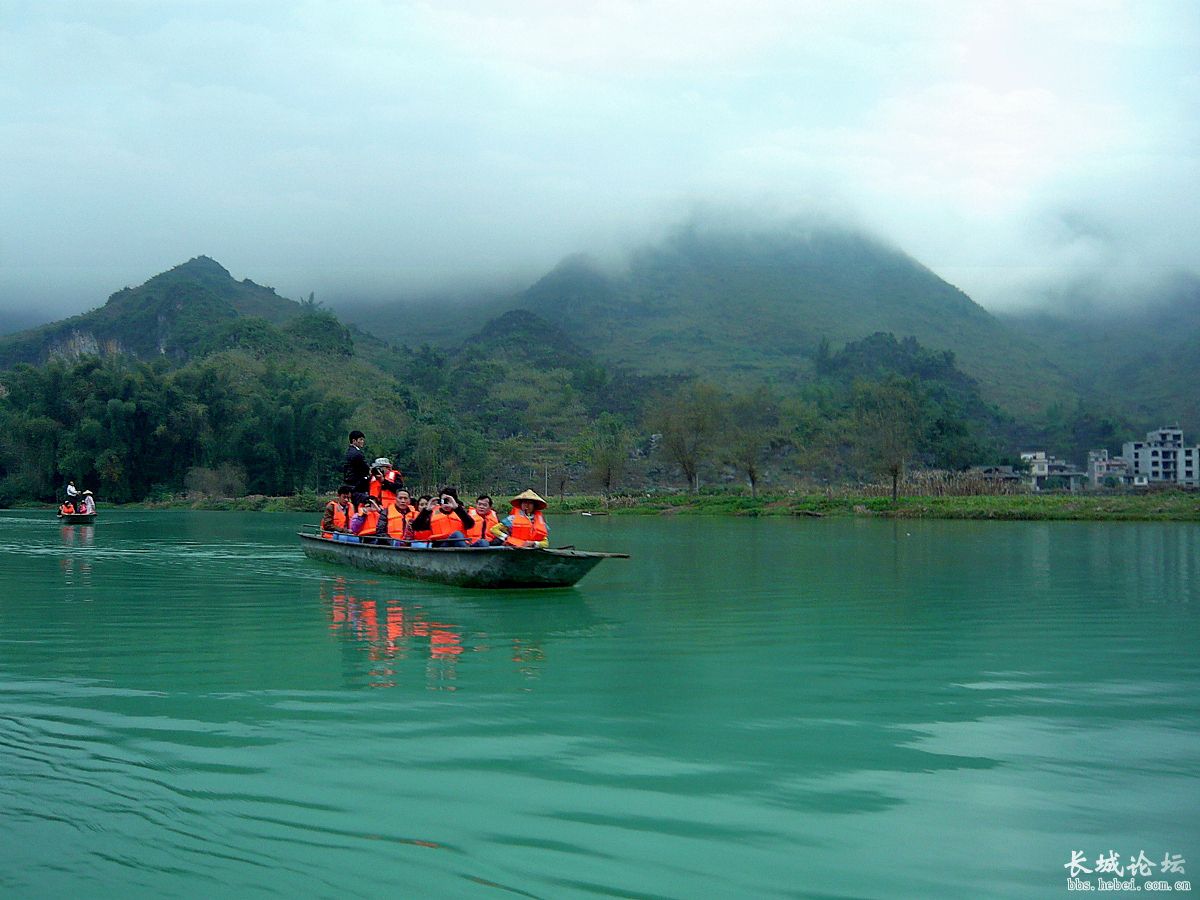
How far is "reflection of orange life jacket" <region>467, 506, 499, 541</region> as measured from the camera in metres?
13.9

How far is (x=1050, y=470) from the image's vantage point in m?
74.4

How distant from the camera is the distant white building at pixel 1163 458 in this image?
236 ft

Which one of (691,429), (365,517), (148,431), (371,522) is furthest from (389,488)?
(148,431)

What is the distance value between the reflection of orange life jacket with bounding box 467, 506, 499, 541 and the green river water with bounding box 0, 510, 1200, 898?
3.85 ft

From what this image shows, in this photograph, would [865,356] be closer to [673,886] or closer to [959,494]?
[959,494]

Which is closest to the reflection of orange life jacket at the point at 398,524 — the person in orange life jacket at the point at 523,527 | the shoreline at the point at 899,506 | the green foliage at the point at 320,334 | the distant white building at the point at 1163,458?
the person in orange life jacket at the point at 523,527

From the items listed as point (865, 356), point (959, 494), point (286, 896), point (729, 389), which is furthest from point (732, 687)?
point (865, 356)

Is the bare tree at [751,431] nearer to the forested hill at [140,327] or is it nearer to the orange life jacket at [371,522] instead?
the orange life jacket at [371,522]

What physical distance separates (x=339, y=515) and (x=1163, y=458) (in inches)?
2763

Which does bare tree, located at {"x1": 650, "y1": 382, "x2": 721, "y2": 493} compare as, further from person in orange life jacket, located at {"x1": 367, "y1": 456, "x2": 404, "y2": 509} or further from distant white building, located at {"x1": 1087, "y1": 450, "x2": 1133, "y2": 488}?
person in orange life jacket, located at {"x1": 367, "y1": 456, "x2": 404, "y2": 509}

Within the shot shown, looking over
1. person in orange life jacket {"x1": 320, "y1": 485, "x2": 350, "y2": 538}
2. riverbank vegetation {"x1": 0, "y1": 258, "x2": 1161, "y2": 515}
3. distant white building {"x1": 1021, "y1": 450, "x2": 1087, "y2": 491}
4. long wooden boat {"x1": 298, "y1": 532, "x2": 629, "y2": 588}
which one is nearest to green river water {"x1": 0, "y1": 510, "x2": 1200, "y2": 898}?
long wooden boat {"x1": 298, "y1": 532, "x2": 629, "y2": 588}

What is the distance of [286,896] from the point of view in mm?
4008

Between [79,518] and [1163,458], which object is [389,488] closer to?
[79,518]

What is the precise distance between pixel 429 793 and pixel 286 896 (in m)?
1.17
